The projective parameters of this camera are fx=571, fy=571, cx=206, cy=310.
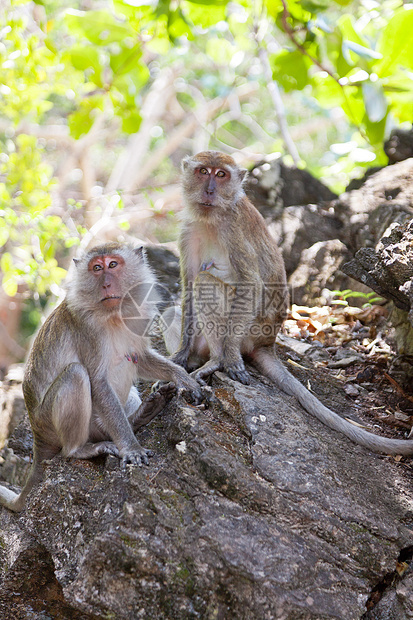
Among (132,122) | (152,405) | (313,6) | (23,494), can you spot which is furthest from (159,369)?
(313,6)

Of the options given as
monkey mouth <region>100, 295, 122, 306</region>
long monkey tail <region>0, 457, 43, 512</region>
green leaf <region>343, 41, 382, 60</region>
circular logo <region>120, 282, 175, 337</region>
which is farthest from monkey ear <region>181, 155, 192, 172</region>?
long monkey tail <region>0, 457, 43, 512</region>

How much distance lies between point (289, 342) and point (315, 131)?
12513mm

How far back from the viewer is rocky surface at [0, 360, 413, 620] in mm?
2779

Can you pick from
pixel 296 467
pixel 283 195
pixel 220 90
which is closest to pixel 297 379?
pixel 296 467

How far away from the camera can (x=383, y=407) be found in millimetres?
4293

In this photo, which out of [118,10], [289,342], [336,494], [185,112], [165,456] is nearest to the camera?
[336,494]

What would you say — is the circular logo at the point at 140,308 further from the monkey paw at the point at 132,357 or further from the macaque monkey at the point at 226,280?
the macaque monkey at the point at 226,280

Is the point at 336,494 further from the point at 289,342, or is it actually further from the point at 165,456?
the point at 289,342

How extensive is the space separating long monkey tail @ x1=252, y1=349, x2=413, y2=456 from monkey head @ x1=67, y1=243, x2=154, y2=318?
1.13m

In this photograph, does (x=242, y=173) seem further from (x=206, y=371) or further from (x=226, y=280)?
(x=206, y=371)

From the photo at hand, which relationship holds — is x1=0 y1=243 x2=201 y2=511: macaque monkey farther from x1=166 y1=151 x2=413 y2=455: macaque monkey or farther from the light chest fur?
the light chest fur

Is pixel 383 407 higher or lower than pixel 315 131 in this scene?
higher

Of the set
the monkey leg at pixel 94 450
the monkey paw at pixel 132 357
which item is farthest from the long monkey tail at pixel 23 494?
the monkey paw at pixel 132 357

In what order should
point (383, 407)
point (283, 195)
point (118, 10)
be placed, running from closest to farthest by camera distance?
point (118, 10)
point (383, 407)
point (283, 195)
